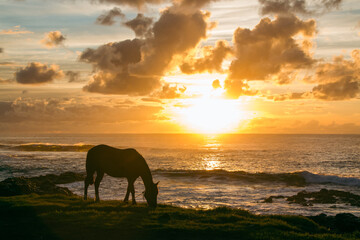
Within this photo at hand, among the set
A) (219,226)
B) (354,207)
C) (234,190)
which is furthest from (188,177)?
(219,226)

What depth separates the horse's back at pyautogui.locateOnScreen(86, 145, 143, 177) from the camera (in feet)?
56.0

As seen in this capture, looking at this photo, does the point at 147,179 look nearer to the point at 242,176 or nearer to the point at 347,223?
the point at 347,223

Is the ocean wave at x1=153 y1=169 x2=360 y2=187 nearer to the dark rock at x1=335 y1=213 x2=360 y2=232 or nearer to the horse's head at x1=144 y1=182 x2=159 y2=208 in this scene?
the dark rock at x1=335 y1=213 x2=360 y2=232

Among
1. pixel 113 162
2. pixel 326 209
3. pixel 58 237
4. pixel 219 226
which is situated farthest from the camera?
pixel 326 209

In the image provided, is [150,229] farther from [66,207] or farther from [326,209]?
[326,209]

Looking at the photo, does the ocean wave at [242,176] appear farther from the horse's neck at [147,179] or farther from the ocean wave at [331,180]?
the horse's neck at [147,179]

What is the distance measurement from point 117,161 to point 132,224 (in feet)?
16.4

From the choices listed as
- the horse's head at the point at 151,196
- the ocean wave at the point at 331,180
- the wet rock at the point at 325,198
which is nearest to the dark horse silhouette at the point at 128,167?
the horse's head at the point at 151,196

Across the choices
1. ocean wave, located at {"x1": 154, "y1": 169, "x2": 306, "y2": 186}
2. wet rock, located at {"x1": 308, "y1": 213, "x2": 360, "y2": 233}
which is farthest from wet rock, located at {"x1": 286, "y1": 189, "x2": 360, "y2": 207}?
wet rock, located at {"x1": 308, "y1": 213, "x2": 360, "y2": 233}

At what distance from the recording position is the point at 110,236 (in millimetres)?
11570

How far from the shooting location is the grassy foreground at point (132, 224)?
11906 mm

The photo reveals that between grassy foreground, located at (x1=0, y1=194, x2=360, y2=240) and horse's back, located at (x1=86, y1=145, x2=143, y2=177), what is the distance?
189 centimetres

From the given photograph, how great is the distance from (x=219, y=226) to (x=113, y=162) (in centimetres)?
727

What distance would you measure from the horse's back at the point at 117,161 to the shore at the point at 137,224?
6.21ft
